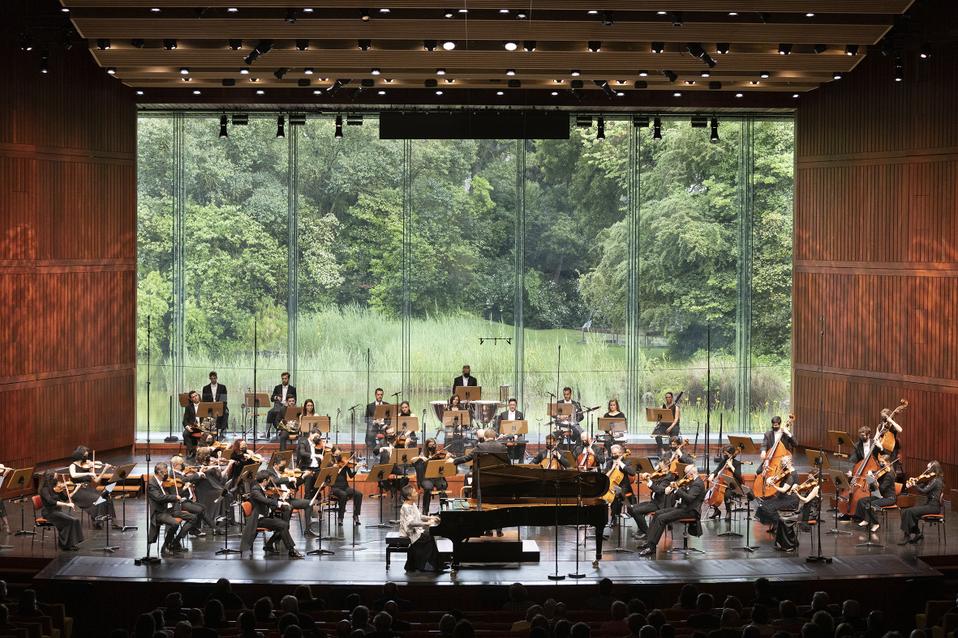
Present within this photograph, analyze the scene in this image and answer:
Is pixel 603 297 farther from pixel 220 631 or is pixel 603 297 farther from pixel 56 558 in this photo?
pixel 220 631

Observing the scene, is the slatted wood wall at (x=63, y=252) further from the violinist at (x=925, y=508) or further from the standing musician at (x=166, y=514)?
the violinist at (x=925, y=508)

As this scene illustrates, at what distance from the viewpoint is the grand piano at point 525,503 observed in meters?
13.9

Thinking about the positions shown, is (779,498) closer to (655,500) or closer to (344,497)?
(655,500)

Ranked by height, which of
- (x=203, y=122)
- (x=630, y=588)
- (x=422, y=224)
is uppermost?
(x=203, y=122)

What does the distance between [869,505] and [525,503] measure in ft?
16.2

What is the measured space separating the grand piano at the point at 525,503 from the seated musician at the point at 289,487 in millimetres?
2072

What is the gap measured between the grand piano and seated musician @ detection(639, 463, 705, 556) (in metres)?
0.77

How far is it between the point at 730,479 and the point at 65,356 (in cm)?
1070

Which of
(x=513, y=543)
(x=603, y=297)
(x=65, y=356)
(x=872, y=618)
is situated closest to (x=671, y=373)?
(x=603, y=297)

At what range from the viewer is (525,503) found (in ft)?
46.6

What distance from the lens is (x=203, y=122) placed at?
21.7 m

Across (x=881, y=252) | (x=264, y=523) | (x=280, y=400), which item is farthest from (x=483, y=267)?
(x=264, y=523)

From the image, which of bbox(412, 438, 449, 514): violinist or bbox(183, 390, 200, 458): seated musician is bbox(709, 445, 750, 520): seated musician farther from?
bbox(183, 390, 200, 458): seated musician

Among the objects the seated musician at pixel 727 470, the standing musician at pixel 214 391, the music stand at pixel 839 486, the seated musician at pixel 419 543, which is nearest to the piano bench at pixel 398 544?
the seated musician at pixel 419 543
